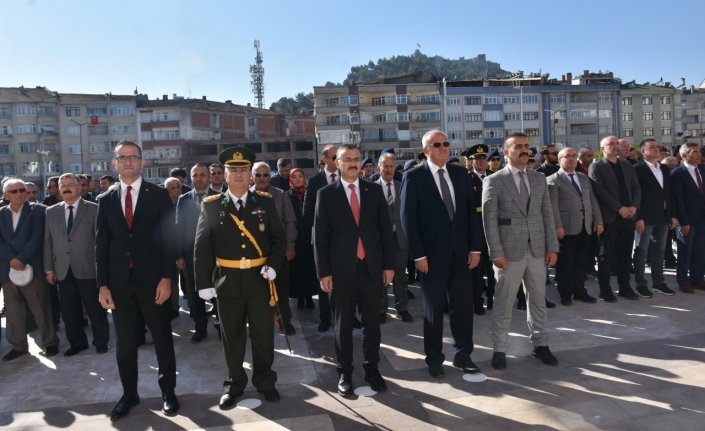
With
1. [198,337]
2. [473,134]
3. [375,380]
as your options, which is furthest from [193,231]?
[473,134]

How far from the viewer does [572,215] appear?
719 centimetres

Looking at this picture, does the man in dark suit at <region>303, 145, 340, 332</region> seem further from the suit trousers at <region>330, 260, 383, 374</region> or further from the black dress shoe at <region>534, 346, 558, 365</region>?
the black dress shoe at <region>534, 346, 558, 365</region>

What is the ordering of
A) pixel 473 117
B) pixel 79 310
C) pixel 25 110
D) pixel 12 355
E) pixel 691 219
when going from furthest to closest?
pixel 473 117 → pixel 25 110 → pixel 691 219 → pixel 79 310 → pixel 12 355

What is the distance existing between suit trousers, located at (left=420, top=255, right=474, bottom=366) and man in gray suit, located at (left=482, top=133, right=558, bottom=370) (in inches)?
12.5

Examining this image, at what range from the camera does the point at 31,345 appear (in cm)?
661

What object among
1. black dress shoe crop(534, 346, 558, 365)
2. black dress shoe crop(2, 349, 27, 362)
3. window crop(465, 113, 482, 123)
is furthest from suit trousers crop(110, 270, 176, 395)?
window crop(465, 113, 482, 123)

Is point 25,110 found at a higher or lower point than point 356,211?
higher

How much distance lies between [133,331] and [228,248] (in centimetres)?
107

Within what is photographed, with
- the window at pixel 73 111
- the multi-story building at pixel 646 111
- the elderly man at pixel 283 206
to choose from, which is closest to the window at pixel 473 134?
the multi-story building at pixel 646 111

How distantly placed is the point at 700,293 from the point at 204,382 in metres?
6.44

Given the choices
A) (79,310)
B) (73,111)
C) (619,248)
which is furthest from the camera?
(73,111)

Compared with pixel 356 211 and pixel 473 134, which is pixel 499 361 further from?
pixel 473 134

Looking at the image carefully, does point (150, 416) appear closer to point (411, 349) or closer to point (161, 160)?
point (411, 349)

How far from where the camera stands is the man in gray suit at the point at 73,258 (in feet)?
20.4
